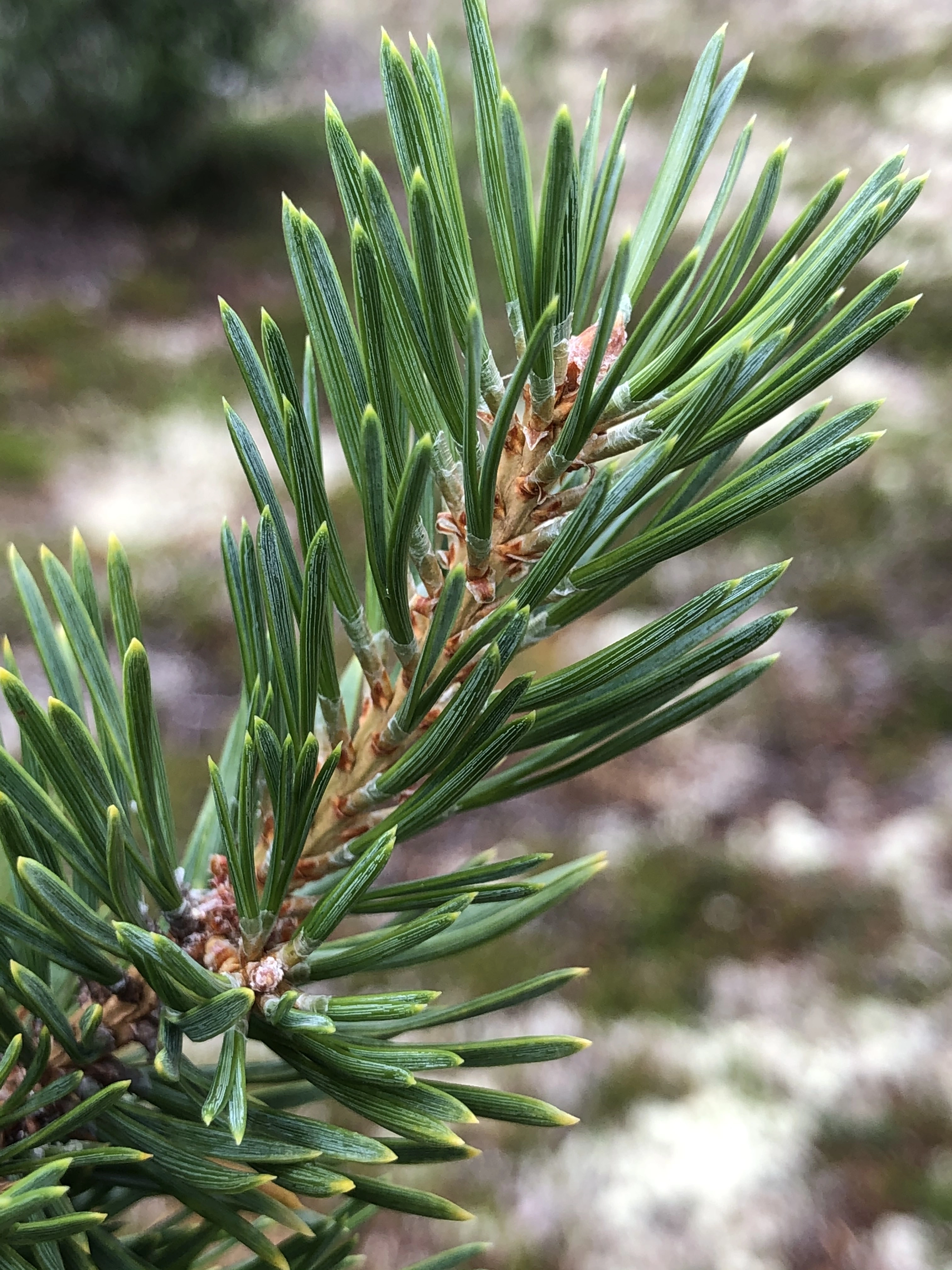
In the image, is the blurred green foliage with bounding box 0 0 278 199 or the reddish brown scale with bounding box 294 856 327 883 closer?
the reddish brown scale with bounding box 294 856 327 883

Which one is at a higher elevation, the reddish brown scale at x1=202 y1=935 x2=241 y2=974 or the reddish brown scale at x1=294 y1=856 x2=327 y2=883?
the reddish brown scale at x1=294 y1=856 x2=327 y2=883

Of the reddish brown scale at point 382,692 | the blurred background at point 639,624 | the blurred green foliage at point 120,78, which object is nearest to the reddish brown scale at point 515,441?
the reddish brown scale at point 382,692

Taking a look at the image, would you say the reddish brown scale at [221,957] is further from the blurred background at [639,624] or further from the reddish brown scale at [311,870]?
the blurred background at [639,624]

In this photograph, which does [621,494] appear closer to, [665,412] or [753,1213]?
[665,412]

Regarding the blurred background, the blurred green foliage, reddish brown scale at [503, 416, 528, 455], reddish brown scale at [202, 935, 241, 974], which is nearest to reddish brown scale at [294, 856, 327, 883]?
reddish brown scale at [202, 935, 241, 974]

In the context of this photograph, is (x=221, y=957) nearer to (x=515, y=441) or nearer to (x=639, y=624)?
(x=515, y=441)

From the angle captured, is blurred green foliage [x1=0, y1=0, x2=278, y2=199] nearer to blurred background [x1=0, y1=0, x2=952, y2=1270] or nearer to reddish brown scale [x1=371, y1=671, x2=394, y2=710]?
blurred background [x1=0, y1=0, x2=952, y2=1270]

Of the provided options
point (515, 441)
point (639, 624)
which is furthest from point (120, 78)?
point (515, 441)

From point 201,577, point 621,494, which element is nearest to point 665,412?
point 621,494
